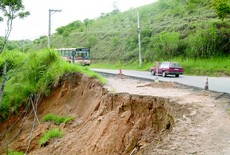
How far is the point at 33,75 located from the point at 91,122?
302 inches

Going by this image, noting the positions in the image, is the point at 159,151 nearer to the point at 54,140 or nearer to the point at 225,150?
the point at 225,150

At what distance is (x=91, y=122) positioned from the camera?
45.6ft

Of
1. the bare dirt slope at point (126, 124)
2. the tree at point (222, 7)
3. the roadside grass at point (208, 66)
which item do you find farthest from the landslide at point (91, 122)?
the tree at point (222, 7)

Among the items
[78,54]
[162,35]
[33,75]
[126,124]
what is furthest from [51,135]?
[162,35]

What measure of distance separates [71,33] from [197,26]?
128ft

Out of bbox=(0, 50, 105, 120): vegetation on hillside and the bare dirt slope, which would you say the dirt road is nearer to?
the bare dirt slope

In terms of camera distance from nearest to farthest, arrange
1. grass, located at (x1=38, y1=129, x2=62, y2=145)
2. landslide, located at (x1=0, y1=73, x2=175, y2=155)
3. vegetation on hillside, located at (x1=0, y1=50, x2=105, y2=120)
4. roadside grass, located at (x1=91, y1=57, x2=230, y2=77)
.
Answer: landslide, located at (x1=0, y1=73, x2=175, y2=155) → grass, located at (x1=38, y1=129, x2=62, y2=145) → vegetation on hillside, located at (x1=0, y1=50, x2=105, y2=120) → roadside grass, located at (x1=91, y1=57, x2=230, y2=77)

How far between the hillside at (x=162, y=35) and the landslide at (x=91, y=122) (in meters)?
17.7

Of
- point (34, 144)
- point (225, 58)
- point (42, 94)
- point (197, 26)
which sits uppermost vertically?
point (197, 26)

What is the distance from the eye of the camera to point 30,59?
20.1 m

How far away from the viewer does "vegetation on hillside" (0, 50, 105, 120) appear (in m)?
19.7

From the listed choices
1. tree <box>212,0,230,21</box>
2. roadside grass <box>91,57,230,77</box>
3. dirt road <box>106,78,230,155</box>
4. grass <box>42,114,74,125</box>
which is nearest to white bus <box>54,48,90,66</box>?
roadside grass <box>91,57,230,77</box>

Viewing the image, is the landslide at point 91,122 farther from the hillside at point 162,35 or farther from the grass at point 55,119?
the hillside at point 162,35

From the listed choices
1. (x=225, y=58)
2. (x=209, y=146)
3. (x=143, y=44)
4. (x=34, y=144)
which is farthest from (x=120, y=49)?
(x=209, y=146)
